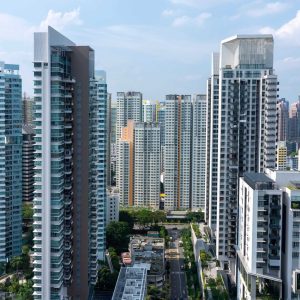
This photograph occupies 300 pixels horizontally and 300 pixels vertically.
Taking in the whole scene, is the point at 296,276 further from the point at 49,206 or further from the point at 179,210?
the point at 179,210

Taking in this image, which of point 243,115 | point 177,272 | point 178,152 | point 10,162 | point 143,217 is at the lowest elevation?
point 177,272

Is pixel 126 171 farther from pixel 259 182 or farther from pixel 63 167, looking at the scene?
pixel 259 182

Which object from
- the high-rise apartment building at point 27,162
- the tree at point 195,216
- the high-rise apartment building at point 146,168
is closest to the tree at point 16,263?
the high-rise apartment building at point 27,162

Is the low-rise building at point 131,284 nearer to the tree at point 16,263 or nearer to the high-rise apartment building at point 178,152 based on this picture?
the tree at point 16,263

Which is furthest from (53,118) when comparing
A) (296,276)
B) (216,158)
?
(216,158)

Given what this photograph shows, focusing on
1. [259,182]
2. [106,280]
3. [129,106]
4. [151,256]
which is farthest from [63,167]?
[129,106]
